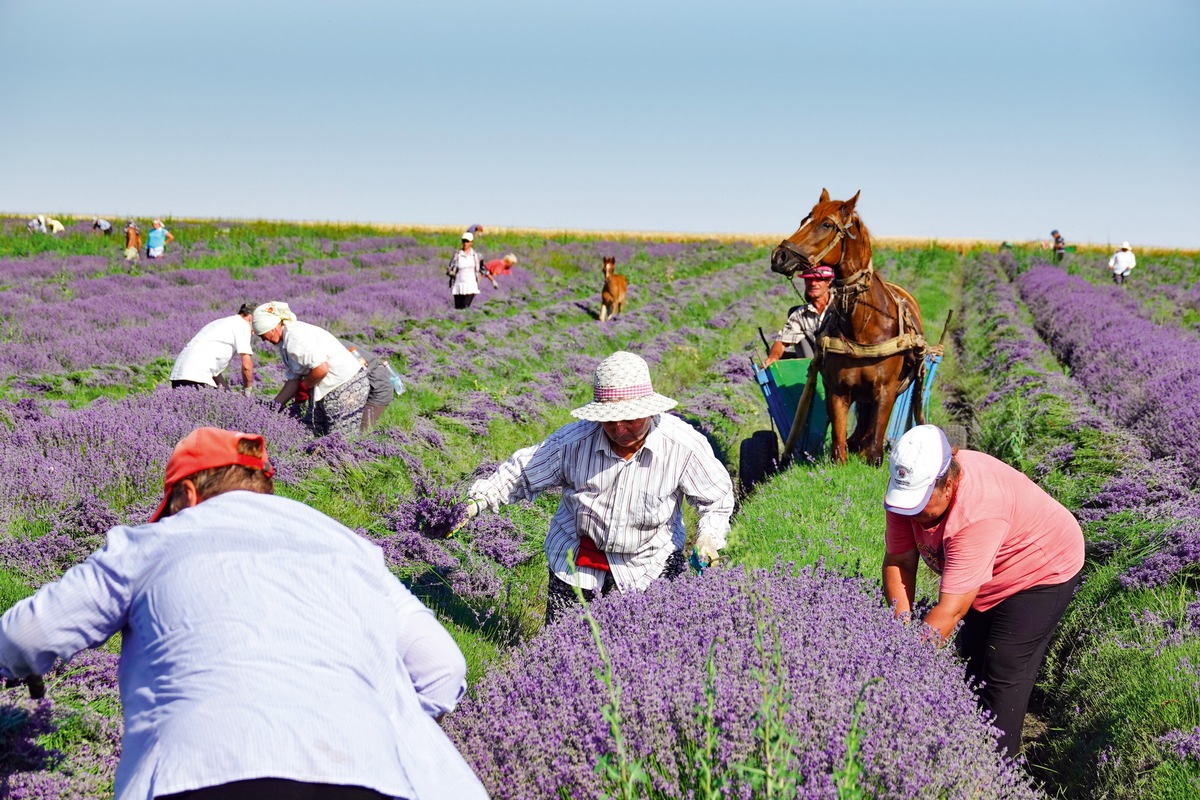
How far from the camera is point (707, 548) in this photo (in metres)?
3.72

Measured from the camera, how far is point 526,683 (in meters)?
3.01

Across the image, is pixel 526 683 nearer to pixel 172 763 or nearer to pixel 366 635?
pixel 366 635

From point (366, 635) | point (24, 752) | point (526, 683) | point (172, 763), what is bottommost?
point (24, 752)

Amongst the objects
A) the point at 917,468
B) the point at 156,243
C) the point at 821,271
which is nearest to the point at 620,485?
the point at 917,468

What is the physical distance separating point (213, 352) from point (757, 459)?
4.68m

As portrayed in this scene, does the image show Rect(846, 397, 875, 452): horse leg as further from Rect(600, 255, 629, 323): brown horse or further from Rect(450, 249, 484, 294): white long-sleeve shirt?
Rect(450, 249, 484, 294): white long-sleeve shirt

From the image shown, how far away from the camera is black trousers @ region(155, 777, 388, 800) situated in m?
1.78

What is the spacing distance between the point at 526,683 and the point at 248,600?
1303 millimetres

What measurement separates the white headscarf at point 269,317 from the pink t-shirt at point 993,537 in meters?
4.84

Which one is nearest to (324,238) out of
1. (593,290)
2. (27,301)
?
(593,290)

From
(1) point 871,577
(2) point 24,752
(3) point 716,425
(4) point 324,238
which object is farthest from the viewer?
(4) point 324,238

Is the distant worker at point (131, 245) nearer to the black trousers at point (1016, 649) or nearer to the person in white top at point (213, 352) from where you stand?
the person in white top at point (213, 352)

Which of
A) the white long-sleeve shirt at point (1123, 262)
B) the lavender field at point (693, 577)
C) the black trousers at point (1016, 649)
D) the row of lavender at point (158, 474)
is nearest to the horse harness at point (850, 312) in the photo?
the lavender field at point (693, 577)

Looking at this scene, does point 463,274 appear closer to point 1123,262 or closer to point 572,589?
point 572,589
